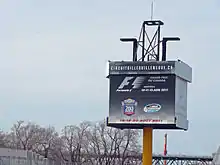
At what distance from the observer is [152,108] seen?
47188 mm

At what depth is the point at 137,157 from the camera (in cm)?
9331

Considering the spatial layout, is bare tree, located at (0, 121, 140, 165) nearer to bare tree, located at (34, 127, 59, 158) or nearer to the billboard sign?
bare tree, located at (34, 127, 59, 158)

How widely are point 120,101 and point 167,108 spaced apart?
371 centimetres

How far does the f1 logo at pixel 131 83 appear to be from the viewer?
47.7 meters

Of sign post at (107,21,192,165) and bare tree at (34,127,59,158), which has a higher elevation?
sign post at (107,21,192,165)

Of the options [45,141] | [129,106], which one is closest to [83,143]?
[45,141]

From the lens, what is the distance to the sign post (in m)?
47.0

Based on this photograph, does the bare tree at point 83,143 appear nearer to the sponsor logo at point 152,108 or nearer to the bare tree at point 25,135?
the bare tree at point 25,135

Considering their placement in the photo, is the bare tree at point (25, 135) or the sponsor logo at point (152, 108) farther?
the bare tree at point (25, 135)

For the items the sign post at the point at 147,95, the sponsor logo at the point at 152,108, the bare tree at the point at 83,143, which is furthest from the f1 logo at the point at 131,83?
the bare tree at the point at 83,143

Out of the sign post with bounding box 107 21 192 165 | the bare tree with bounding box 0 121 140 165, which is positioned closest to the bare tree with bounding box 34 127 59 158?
the bare tree with bounding box 0 121 140 165

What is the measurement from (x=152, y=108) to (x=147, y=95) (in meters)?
1.08

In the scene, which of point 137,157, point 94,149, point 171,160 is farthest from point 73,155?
point 171,160

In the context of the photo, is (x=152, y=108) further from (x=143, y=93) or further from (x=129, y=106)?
(x=129, y=106)
